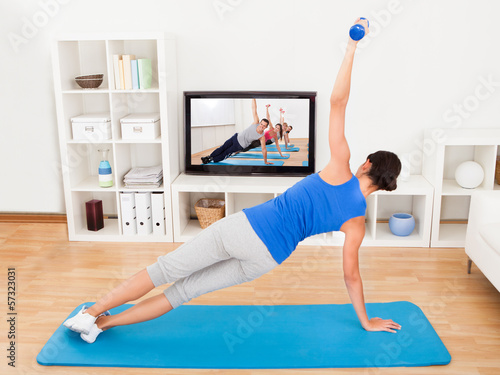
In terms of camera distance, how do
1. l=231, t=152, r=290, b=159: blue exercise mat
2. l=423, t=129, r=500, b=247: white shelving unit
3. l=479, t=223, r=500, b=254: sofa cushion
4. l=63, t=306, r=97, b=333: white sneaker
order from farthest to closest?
l=231, t=152, r=290, b=159: blue exercise mat, l=423, t=129, r=500, b=247: white shelving unit, l=479, t=223, r=500, b=254: sofa cushion, l=63, t=306, r=97, b=333: white sneaker

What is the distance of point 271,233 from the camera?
2.19 metres

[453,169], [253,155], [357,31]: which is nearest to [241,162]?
[253,155]

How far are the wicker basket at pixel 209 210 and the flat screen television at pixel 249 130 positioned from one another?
0.23m

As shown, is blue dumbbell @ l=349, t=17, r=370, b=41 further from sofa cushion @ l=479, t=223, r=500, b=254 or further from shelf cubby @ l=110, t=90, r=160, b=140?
shelf cubby @ l=110, t=90, r=160, b=140

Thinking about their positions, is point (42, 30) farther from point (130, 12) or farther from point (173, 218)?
point (173, 218)

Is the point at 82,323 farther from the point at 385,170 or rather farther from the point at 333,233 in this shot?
the point at 333,233

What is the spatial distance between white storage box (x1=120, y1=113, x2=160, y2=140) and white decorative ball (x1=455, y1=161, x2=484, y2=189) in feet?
6.77

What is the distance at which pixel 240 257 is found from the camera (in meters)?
2.21

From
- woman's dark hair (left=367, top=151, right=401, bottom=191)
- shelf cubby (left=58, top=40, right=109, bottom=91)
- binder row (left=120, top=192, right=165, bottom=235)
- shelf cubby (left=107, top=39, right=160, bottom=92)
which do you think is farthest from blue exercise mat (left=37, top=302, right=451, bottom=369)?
shelf cubby (left=107, top=39, right=160, bottom=92)

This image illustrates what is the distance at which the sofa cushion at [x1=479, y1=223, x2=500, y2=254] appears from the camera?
8.74 ft

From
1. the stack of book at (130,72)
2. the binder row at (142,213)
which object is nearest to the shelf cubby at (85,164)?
the binder row at (142,213)

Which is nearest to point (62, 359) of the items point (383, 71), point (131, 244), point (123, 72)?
point (131, 244)

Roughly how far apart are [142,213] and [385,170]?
2006 mm

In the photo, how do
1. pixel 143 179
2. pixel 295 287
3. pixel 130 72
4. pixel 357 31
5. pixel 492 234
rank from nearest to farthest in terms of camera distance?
1. pixel 357 31
2. pixel 492 234
3. pixel 295 287
4. pixel 130 72
5. pixel 143 179
